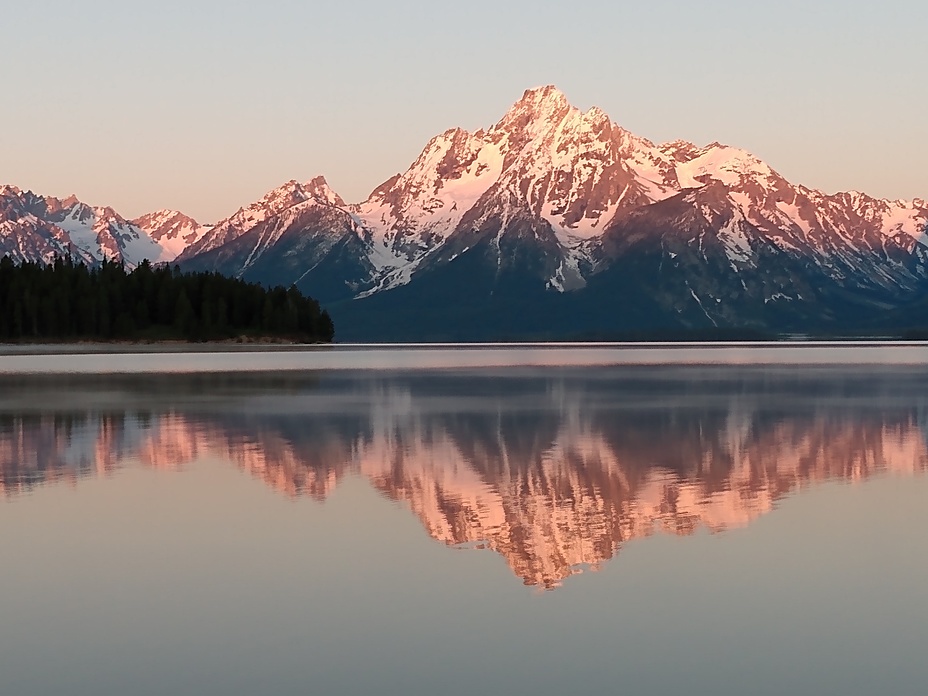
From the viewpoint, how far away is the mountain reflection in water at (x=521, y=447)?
28656 mm

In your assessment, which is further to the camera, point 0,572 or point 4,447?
point 4,447

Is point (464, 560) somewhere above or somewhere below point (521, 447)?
above

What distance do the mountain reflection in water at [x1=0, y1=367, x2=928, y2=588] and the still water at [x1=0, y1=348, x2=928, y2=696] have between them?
0.20m

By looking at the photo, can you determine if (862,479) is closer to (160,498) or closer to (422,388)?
(160,498)

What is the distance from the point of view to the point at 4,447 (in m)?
Answer: 43.4

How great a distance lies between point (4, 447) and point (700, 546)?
2676 cm

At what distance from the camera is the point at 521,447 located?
4466cm

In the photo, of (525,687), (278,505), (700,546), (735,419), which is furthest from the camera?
(735,419)

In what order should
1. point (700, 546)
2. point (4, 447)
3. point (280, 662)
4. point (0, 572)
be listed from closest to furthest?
1. point (280, 662)
2. point (0, 572)
3. point (700, 546)
4. point (4, 447)

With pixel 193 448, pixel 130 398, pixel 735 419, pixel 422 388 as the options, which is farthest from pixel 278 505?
pixel 422 388

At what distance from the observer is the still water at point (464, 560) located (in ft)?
54.9

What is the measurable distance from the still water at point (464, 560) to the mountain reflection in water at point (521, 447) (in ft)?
0.65

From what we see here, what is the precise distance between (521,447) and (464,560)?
20.9 metres

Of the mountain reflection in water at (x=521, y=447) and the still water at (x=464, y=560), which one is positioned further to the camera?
the mountain reflection in water at (x=521, y=447)
